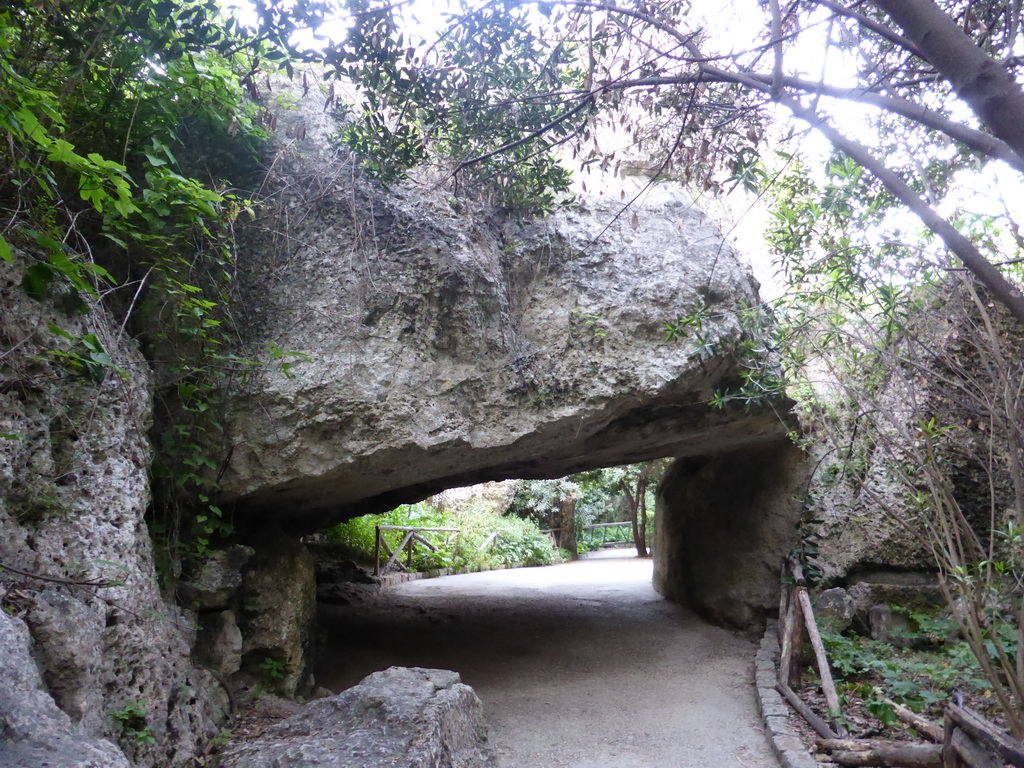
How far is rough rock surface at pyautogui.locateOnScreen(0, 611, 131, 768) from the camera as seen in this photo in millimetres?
2314

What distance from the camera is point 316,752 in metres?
3.48

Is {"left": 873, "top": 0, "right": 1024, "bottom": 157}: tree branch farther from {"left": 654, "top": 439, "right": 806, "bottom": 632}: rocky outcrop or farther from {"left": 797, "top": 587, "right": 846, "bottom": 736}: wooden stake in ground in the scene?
{"left": 654, "top": 439, "right": 806, "bottom": 632}: rocky outcrop

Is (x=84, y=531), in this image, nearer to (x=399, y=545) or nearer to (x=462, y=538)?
(x=399, y=545)

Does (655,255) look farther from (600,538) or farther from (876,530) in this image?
(600,538)

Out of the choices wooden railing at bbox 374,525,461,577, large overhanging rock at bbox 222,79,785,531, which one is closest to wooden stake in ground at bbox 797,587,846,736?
large overhanging rock at bbox 222,79,785,531

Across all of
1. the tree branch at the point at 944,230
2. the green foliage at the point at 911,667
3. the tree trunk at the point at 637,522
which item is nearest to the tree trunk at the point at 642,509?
the tree trunk at the point at 637,522

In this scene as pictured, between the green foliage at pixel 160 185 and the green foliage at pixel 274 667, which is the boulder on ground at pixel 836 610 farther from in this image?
the green foliage at pixel 160 185

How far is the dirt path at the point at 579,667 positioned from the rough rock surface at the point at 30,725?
291 cm

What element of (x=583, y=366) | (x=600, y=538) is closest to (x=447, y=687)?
(x=583, y=366)

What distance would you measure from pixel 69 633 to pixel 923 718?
191 inches

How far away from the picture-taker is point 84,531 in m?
3.38

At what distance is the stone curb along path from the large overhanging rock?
240 centimetres

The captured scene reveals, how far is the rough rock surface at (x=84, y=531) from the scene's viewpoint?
3031 mm

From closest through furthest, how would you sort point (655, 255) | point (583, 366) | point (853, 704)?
point (853, 704) < point (583, 366) < point (655, 255)
